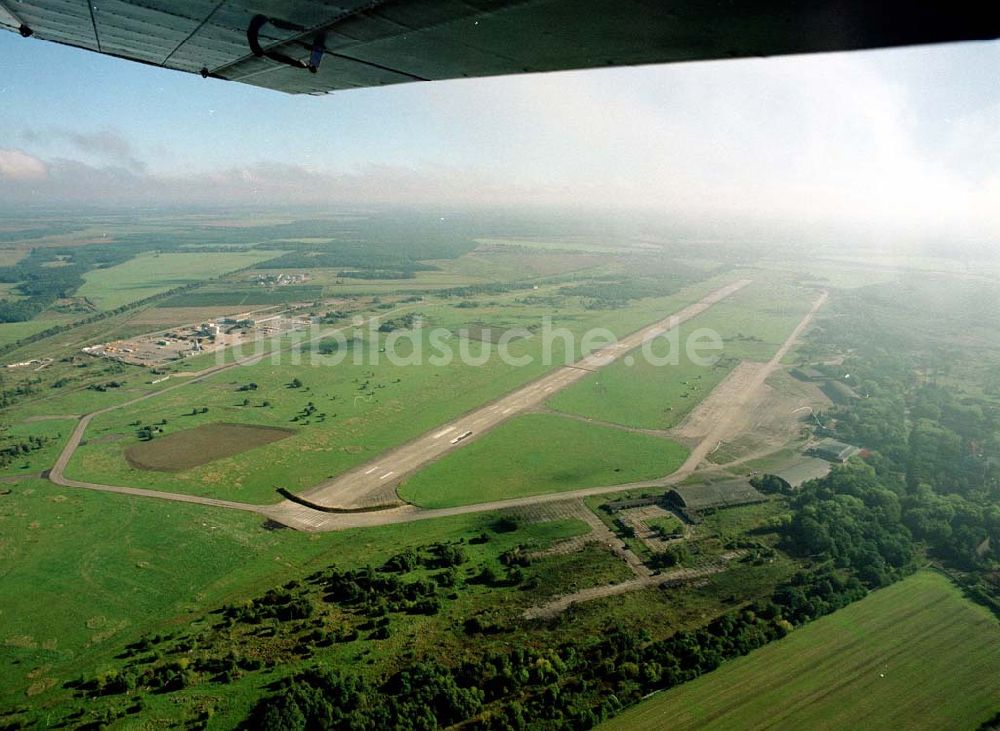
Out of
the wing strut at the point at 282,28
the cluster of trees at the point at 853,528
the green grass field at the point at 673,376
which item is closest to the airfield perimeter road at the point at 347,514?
the cluster of trees at the point at 853,528

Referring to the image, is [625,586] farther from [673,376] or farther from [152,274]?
[152,274]

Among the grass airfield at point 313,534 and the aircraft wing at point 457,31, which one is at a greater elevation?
the aircraft wing at point 457,31

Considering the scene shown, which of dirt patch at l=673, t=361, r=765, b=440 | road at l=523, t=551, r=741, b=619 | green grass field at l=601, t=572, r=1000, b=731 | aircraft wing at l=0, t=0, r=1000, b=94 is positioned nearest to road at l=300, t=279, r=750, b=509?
dirt patch at l=673, t=361, r=765, b=440

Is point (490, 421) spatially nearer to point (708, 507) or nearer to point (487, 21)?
point (708, 507)

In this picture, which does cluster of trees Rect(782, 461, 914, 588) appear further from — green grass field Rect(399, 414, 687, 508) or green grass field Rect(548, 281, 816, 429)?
green grass field Rect(548, 281, 816, 429)

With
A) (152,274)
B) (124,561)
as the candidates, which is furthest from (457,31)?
(152,274)

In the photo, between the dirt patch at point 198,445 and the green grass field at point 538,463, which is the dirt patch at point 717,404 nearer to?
the green grass field at point 538,463

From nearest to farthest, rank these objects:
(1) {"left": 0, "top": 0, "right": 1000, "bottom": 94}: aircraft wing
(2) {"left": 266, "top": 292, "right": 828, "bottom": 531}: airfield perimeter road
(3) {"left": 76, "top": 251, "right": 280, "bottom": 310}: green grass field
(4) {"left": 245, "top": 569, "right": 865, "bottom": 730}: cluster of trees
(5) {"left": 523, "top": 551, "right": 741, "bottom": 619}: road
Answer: (1) {"left": 0, "top": 0, "right": 1000, "bottom": 94}: aircraft wing, (4) {"left": 245, "top": 569, "right": 865, "bottom": 730}: cluster of trees, (5) {"left": 523, "top": 551, "right": 741, "bottom": 619}: road, (2) {"left": 266, "top": 292, "right": 828, "bottom": 531}: airfield perimeter road, (3) {"left": 76, "top": 251, "right": 280, "bottom": 310}: green grass field

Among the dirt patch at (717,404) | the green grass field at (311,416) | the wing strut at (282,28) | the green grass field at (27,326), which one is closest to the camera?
the wing strut at (282,28)
